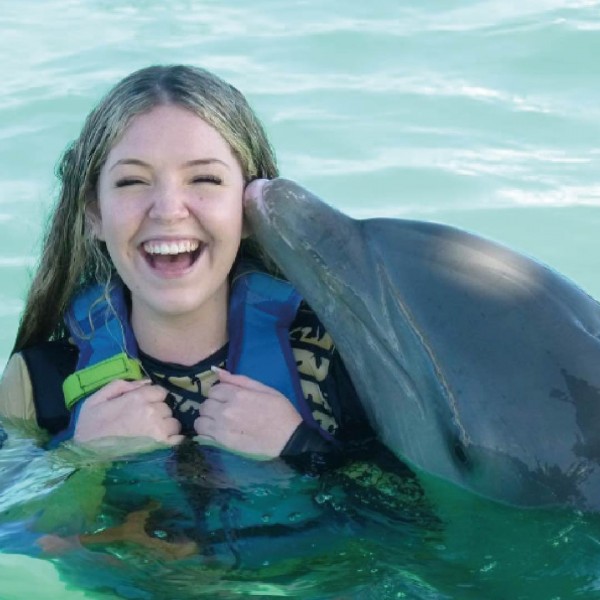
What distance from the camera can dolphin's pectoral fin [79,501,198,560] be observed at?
574 centimetres

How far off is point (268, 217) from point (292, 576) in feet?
4.86

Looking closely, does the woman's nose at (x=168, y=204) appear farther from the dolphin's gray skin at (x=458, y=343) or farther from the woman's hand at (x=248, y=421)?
the woman's hand at (x=248, y=421)

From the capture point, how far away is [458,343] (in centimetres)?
561

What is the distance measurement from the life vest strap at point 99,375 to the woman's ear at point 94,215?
59 cm

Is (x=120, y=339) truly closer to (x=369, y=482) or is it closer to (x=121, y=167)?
(x=121, y=167)

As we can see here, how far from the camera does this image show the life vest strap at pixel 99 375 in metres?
6.63

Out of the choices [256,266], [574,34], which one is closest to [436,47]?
[574,34]

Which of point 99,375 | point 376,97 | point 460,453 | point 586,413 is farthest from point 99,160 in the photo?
point 376,97

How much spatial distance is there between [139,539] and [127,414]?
755 millimetres

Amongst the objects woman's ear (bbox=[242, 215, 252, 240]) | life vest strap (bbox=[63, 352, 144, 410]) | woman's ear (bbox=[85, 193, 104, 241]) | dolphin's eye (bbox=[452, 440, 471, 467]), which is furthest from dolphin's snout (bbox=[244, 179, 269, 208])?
dolphin's eye (bbox=[452, 440, 471, 467])

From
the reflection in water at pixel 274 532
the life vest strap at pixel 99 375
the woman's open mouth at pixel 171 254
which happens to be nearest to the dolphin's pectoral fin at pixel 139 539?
the reflection in water at pixel 274 532

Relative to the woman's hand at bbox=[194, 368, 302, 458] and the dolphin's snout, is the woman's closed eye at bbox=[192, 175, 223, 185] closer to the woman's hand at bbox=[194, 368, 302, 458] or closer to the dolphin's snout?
the dolphin's snout

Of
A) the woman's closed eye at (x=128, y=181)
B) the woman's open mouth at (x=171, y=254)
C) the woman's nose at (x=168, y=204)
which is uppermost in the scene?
Answer: the woman's closed eye at (x=128, y=181)

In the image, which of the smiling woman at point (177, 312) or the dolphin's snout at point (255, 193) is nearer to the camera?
the dolphin's snout at point (255, 193)
